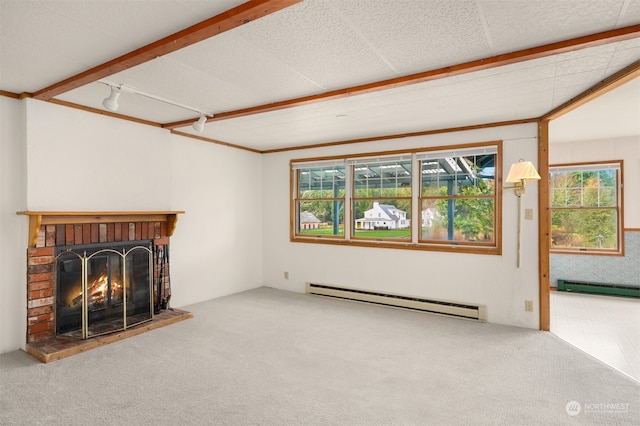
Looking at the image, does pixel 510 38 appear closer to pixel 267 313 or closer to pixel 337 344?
pixel 337 344

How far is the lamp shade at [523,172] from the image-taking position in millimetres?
3566

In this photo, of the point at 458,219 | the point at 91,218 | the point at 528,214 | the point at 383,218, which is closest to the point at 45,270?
the point at 91,218

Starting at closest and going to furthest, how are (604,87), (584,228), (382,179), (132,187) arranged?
(604,87)
(132,187)
(382,179)
(584,228)

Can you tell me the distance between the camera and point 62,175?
344 centimetres

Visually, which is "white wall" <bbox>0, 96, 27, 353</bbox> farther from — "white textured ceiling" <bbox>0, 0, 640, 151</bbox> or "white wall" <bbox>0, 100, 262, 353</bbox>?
"white textured ceiling" <bbox>0, 0, 640, 151</bbox>

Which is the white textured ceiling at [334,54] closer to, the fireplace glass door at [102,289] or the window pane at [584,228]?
the fireplace glass door at [102,289]

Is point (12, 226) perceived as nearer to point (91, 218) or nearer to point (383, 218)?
point (91, 218)

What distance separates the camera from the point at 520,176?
11.8 ft

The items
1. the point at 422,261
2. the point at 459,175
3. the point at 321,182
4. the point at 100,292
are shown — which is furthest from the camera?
the point at 321,182

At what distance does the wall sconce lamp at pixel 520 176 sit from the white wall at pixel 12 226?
194 inches

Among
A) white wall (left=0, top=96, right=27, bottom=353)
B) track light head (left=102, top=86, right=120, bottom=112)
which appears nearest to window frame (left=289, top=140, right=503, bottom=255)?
track light head (left=102, top=86, right=120, bottom=112)

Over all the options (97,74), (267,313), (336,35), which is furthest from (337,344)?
(97,74)

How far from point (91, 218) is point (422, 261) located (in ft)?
13.0

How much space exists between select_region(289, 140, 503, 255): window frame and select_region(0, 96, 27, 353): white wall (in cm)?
343
